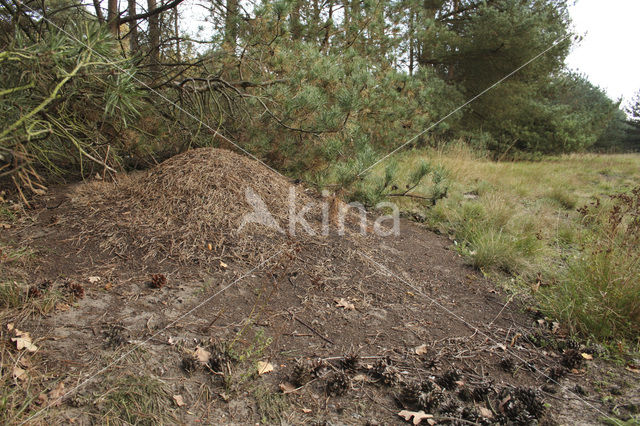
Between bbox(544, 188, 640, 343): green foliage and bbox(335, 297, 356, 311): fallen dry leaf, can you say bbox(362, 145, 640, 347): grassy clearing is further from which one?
bbox(335, 297, 356, 311): fallen dry leaf

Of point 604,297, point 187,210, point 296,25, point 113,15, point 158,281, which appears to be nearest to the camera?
point 158,281

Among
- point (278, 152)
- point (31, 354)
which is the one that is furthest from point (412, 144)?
point (31, 354)

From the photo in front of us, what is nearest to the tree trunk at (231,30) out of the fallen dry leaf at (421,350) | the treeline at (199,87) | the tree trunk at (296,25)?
the treeline at (199,87)

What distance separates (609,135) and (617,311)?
21040 millimetres

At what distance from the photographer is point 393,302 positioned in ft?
8.39

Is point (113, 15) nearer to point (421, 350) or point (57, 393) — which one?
point (57, 393)

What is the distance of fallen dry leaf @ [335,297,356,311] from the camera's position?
7.85 feet

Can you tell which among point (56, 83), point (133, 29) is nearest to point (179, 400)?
point (56, 83)

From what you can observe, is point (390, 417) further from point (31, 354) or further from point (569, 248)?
point (569, 248)

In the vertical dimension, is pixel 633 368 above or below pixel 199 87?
below

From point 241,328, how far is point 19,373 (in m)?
0.90

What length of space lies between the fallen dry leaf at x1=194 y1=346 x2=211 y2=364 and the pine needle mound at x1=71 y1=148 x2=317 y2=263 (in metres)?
0.78

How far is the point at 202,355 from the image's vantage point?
1.80 m

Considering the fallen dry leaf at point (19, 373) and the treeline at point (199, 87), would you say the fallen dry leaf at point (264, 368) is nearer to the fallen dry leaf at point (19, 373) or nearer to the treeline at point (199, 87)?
the fallen dry leaf at point (19, 373)
